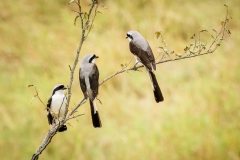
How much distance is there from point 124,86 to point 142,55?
4.41 meters

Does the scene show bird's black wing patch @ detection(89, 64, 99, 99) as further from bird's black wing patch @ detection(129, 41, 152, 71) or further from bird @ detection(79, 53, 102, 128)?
bird's black wing patch @ detection(129, 41, 152, 71)

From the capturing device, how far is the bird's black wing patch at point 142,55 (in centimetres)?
262

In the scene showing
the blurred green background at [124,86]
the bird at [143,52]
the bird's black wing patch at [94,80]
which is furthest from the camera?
the blurred green background at [124,86]

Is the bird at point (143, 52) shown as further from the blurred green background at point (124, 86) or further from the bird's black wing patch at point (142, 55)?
the blurred green background at point (124, 86)

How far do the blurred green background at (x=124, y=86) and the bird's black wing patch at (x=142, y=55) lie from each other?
10.2ft

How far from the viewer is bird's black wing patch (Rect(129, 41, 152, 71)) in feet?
8.61

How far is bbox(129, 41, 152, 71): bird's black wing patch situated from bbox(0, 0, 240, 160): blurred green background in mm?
3114

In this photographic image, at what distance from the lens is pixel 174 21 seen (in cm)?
827

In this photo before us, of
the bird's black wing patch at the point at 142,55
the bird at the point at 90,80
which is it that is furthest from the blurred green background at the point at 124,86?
the bird at the point at 90,80

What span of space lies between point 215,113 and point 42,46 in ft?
10.3

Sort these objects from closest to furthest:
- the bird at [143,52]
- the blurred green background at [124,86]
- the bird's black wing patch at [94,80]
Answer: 1. the bird's black wing patch at [94,80]
2. the bird at [143,52]
3. the blurred green background at [124,86]

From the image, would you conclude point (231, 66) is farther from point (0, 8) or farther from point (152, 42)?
point (0, 8)

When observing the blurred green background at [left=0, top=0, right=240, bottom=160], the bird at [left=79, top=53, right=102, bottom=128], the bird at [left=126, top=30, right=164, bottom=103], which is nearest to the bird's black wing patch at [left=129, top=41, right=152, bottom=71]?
the bird at [left=126, top=30, right=164, bottom=103]

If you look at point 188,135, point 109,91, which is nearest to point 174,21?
point 109,91
